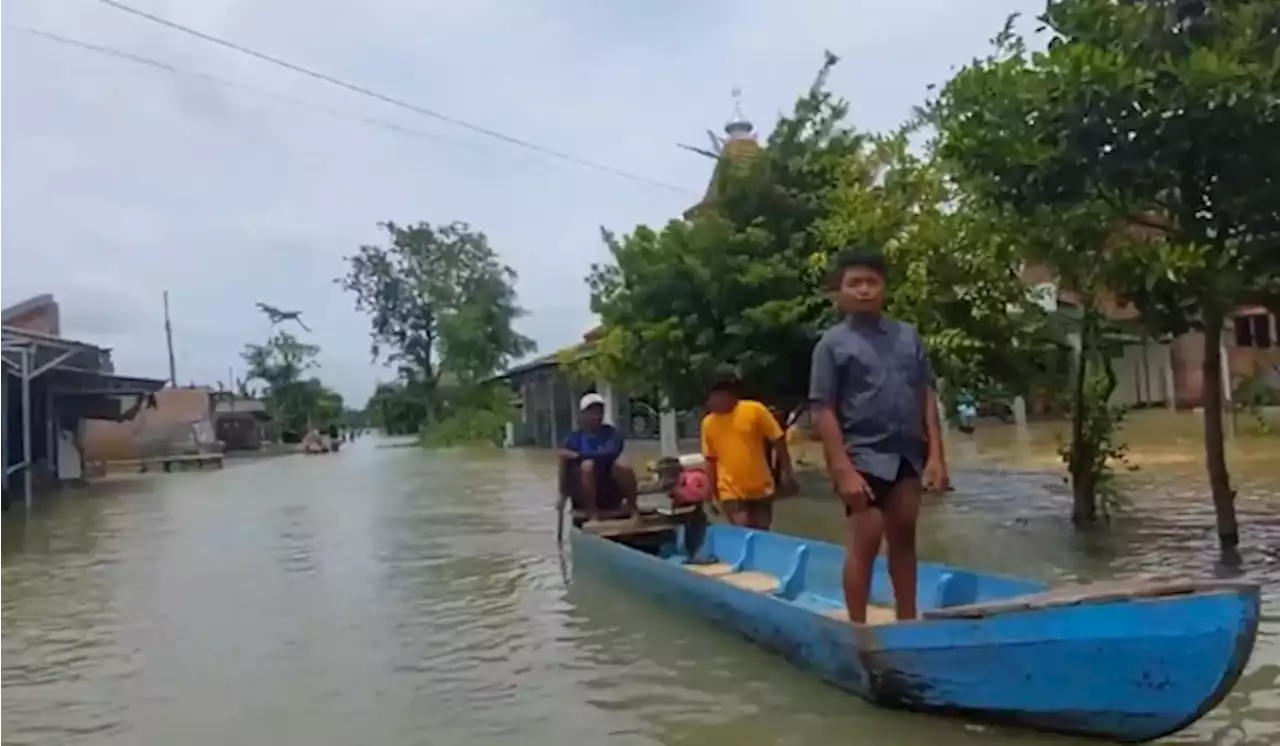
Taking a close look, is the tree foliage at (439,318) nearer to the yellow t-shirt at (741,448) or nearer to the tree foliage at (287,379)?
the tree foliage at (287,379)

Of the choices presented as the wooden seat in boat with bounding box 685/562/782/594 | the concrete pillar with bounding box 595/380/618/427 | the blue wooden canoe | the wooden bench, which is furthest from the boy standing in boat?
the wooden bench

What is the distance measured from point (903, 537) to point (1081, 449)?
7.51 m

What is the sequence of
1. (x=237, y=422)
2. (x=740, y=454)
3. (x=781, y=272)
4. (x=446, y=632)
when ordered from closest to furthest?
(x=446, y=632) < (x=740, y=454) < (x=781, y=272) < (x=237, y=422)

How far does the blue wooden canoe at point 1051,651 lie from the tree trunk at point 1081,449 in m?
5.81

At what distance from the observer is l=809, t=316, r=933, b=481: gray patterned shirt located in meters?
6.32

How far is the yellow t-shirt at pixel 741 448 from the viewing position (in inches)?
396

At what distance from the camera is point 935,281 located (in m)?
13.7

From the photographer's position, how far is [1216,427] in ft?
35.0

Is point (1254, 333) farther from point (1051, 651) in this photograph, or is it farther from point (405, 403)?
point (405, 403)

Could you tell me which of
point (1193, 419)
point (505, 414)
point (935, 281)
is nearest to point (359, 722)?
point (935, 281)

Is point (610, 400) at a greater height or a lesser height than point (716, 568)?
greater

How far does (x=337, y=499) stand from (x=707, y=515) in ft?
46.9

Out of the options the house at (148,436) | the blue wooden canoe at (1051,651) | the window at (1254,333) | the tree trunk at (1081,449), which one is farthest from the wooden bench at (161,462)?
the blue wooden canoe at (1051,651)

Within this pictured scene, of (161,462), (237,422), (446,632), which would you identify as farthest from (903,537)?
(237,422)
